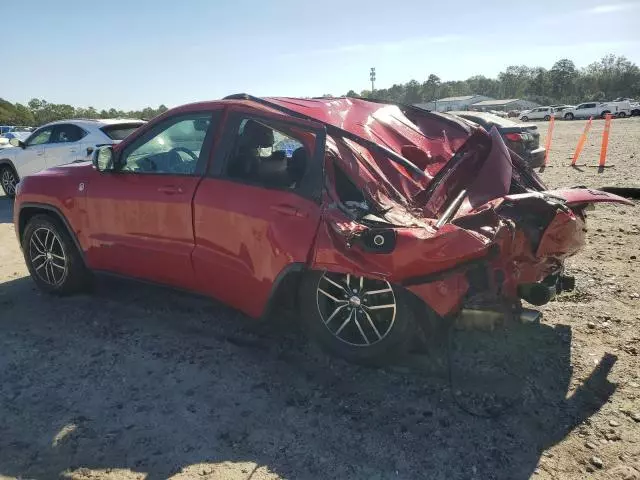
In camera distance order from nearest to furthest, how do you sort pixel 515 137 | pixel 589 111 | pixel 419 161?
1. pixel 419 161
2. pixel 515 137
3. pixel 589 111

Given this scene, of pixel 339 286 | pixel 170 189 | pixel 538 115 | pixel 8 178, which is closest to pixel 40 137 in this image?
pixel 8 178

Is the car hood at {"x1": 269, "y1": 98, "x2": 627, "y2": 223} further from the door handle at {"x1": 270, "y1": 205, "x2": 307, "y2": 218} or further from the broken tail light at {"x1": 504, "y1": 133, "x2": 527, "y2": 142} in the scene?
the broken tail light at {"x1": 504, "y1": 133, "x2": 527, "y2": 142}

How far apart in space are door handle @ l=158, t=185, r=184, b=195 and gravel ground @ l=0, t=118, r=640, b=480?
1109 mm

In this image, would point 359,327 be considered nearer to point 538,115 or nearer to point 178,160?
point 178,160

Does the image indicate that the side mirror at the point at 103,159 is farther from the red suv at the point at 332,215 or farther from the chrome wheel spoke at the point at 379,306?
the chrome wheel spoke at the point at 379,306

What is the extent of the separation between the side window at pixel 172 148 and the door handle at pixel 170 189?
13 cm

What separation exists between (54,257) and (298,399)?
2.97 m

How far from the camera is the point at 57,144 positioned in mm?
10406

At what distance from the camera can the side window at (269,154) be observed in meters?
3.62

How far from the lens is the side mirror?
4.34 metres

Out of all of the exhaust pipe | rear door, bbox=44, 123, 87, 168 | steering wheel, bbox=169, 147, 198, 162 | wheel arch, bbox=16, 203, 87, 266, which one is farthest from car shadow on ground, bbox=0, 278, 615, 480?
rear door, bbox=44, 123, 87, 168

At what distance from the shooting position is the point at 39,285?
5.06 m

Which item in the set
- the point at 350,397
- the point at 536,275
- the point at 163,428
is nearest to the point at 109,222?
the point at 163,428

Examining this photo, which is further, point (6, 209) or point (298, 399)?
point (6, 209)
